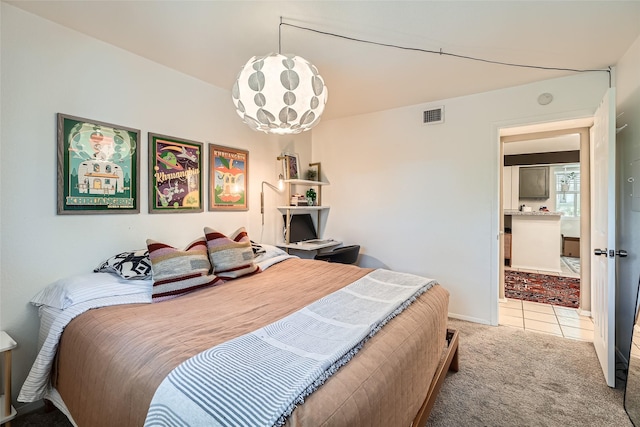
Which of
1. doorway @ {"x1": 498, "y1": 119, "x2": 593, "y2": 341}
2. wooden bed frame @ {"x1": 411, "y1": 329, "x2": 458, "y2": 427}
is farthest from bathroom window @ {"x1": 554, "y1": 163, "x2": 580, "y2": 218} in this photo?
wooden bed frame @ {"x1": 411, "y1": 329, "x2": 458, "y2": 427}

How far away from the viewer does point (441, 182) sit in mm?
3484

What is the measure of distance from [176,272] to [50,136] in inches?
49.1

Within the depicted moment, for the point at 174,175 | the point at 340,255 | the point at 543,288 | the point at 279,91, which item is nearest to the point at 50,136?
the point at 174,175

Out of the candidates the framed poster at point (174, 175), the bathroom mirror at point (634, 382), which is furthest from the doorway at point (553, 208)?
the framed poster at point (174, 175)

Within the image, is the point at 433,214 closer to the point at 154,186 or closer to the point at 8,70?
the point at 154,186

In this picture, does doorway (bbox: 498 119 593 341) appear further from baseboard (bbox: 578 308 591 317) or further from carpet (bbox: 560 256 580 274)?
carpet (bbox: 560 256 580 274)

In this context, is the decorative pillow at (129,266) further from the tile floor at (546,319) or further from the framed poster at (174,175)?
the tile floor at (546,319)

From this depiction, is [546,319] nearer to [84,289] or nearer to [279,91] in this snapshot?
[279,91]

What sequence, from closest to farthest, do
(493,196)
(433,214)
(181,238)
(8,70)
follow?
(8,70) < (181,238) < (493,196) < (433,214)

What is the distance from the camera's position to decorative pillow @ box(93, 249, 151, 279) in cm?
205

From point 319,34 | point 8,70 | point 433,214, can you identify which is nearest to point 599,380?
point 433,214

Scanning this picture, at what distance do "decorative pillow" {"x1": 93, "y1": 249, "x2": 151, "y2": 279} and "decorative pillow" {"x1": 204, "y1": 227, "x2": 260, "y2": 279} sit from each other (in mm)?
461

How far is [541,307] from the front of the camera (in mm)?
3760

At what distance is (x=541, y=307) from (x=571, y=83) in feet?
8.75
